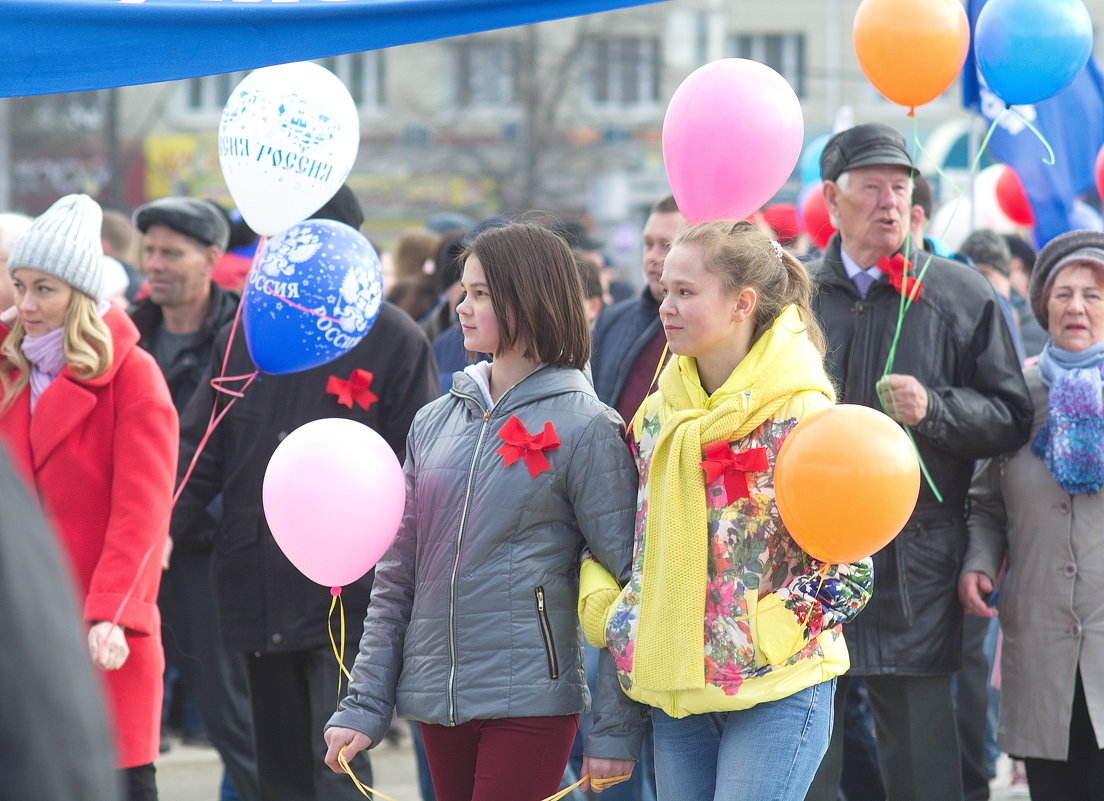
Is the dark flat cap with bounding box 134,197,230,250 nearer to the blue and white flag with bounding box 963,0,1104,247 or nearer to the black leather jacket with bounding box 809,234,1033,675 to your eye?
the black leather jacket with bounding box 809,234,1033,675

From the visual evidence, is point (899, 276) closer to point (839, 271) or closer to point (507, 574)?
point (839, 271)

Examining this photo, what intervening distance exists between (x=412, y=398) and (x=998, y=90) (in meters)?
2.13

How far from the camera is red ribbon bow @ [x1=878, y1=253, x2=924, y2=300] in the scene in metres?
4.56

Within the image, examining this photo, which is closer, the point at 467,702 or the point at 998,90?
the point at 467,702

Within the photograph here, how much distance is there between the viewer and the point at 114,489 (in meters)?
4.38

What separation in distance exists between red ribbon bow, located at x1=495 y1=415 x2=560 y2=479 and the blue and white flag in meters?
5.23

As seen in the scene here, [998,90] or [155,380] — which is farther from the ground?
[998,90]

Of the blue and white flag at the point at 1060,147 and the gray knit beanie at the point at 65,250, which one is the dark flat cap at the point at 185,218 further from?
the blue and white flag at the point at 1060,147

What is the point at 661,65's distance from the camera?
34.6m

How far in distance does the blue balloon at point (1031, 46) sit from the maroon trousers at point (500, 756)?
2.47 m

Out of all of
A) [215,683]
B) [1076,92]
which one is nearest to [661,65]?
[1076,92]

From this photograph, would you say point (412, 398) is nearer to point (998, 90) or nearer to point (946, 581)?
point (946, 581)

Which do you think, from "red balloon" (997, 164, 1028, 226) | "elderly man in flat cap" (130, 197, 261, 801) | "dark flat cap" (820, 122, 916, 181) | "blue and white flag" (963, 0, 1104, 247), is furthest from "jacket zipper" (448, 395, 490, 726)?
"red balloon" (997, 164, 1028, 226)

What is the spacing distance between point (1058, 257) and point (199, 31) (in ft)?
8.64
